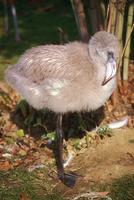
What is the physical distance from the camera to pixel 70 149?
443 cm

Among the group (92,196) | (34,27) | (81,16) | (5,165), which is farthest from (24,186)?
(34,27)

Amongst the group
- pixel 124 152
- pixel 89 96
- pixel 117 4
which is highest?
pixel 117 4

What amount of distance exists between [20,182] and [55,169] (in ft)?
1.12

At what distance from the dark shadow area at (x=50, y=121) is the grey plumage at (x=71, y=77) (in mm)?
683

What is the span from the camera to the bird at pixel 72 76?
3.82 m

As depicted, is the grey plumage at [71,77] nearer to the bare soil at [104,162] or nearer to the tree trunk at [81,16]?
the bare soil at [104,162]

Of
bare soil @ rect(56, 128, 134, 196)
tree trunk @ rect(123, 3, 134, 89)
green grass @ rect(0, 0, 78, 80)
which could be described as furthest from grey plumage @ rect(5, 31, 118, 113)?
green grass @ rect(0, 0, 78, 80)

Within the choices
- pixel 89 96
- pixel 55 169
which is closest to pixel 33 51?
pixel 89 96

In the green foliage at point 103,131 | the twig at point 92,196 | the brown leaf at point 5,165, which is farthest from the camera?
the green foliage at point 103,131

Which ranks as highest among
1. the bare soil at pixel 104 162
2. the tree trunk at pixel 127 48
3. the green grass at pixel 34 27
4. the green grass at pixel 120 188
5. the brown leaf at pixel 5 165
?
the tree trunk at pixel 127 48

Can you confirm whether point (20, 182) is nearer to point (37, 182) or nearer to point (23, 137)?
point (37, 182)

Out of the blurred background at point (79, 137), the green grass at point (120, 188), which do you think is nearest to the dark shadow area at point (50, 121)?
the blurred background at point (79, 137)

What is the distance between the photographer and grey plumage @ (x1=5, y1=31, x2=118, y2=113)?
3.82 metres

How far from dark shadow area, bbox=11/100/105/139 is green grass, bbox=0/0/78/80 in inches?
35.1
